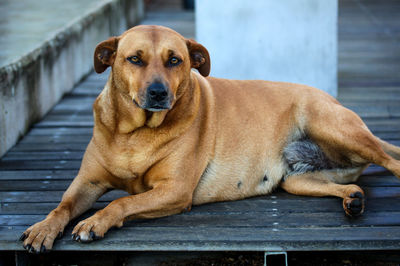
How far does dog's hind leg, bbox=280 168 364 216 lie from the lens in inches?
129

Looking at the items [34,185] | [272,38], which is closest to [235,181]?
[34,185]

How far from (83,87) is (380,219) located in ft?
13.2

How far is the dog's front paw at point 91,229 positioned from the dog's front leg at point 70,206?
120 millimetres

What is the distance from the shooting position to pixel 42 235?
115 inches

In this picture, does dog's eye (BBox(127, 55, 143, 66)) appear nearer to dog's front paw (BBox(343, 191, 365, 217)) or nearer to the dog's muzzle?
the dog's muzzle

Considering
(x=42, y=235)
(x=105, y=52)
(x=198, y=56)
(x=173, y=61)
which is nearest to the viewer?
(x=42, y=235)

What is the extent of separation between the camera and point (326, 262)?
10.8 ft

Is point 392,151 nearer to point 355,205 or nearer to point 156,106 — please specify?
point 355,205

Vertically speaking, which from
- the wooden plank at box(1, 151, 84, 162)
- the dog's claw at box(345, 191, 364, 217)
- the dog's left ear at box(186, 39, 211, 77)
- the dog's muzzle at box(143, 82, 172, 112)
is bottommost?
the wooden plank at box(1, 151, 84, 162)

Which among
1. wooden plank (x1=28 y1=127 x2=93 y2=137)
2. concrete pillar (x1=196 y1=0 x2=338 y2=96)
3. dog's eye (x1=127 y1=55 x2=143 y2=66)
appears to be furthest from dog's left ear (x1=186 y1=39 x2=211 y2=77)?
concrete pillar (x1=196 y1=0 x2=338 y2=96)

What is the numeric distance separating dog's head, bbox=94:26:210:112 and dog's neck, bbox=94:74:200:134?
72 millimetres

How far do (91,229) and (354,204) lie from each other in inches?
55.0

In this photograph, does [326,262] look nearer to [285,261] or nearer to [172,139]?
[285,261]

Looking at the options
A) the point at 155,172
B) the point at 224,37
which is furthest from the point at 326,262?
the point at 224,37
